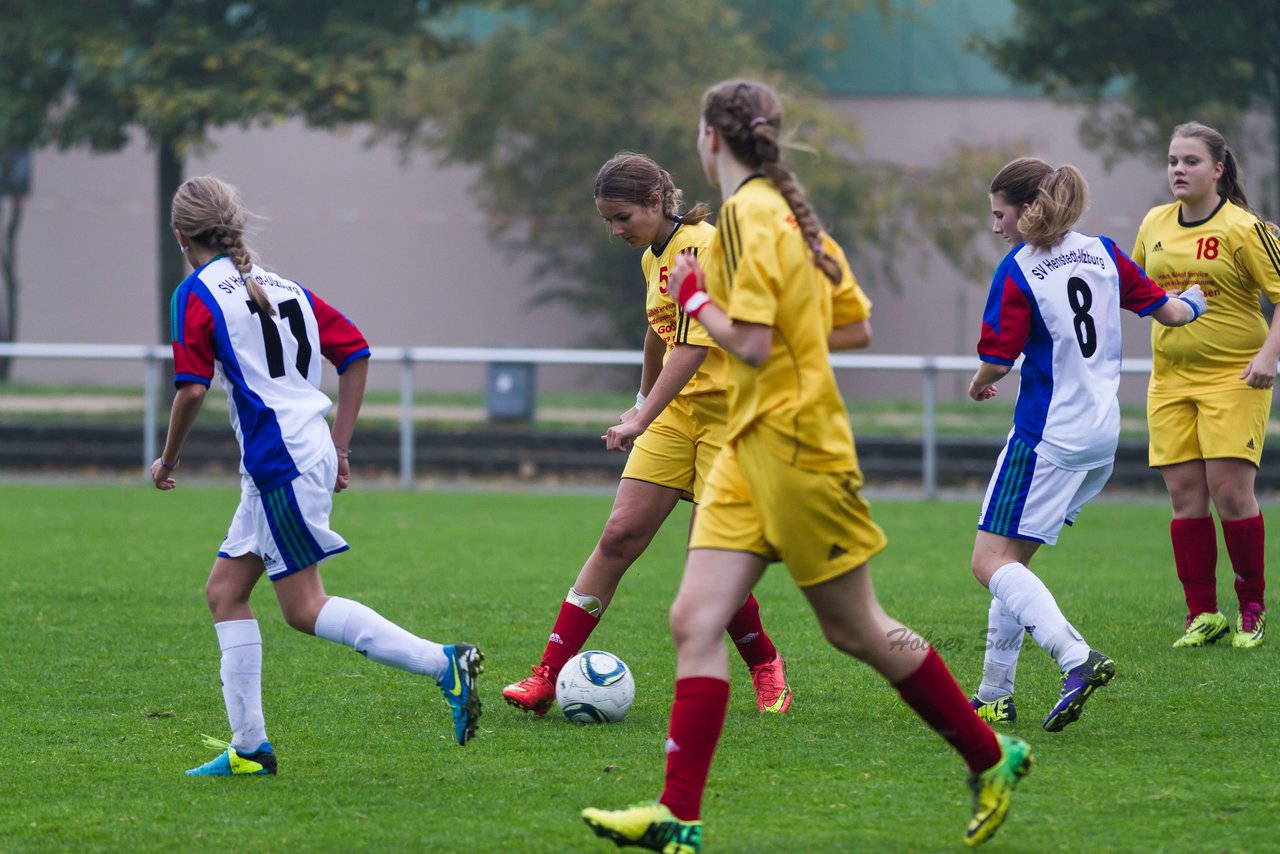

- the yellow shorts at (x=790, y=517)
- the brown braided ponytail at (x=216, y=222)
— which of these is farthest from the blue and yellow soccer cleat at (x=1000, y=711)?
the brown braided ponytail at (x=216, y=222)

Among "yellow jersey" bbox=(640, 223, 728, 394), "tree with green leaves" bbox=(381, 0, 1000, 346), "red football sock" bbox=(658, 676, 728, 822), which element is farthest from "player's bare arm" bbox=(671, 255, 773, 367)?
"tree with green leaves" bbox=(381, 0, 1000, 346)

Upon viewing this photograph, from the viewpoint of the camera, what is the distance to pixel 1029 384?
5234 millimetres

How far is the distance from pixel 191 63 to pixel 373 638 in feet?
45.1

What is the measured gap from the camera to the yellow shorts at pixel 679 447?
5469 mm

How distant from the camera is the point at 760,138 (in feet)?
12.2

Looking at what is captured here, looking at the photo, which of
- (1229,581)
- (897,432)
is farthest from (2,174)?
(1229,581)

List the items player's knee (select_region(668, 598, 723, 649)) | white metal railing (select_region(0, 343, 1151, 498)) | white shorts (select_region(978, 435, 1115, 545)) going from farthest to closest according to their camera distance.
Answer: white metal railing (select_region(0, 343, 1151, 498)) < white shorts (select_region(978, 435, 1115, 545)) < player's knee (select_region(668, 598, 723, 649))

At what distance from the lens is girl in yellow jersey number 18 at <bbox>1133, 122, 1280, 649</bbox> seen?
6539 millimetres

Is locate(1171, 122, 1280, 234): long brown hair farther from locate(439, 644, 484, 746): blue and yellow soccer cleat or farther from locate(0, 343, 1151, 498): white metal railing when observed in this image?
locate(0, 343, 1151, 498): white metal railing

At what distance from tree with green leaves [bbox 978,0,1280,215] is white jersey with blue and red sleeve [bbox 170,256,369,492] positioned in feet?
43.2

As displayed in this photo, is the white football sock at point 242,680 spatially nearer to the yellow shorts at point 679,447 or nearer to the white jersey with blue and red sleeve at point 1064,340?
the yellow shorts at point 679,447

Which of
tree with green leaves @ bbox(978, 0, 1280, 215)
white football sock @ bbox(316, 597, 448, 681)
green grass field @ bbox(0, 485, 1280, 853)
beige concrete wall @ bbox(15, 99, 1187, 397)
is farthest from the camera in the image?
beige concrete wall @ bbox(15, 99, 1187, 397)

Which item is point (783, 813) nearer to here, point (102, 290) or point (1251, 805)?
point (1251, 805)

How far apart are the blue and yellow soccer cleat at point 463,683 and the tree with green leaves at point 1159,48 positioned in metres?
13.3
